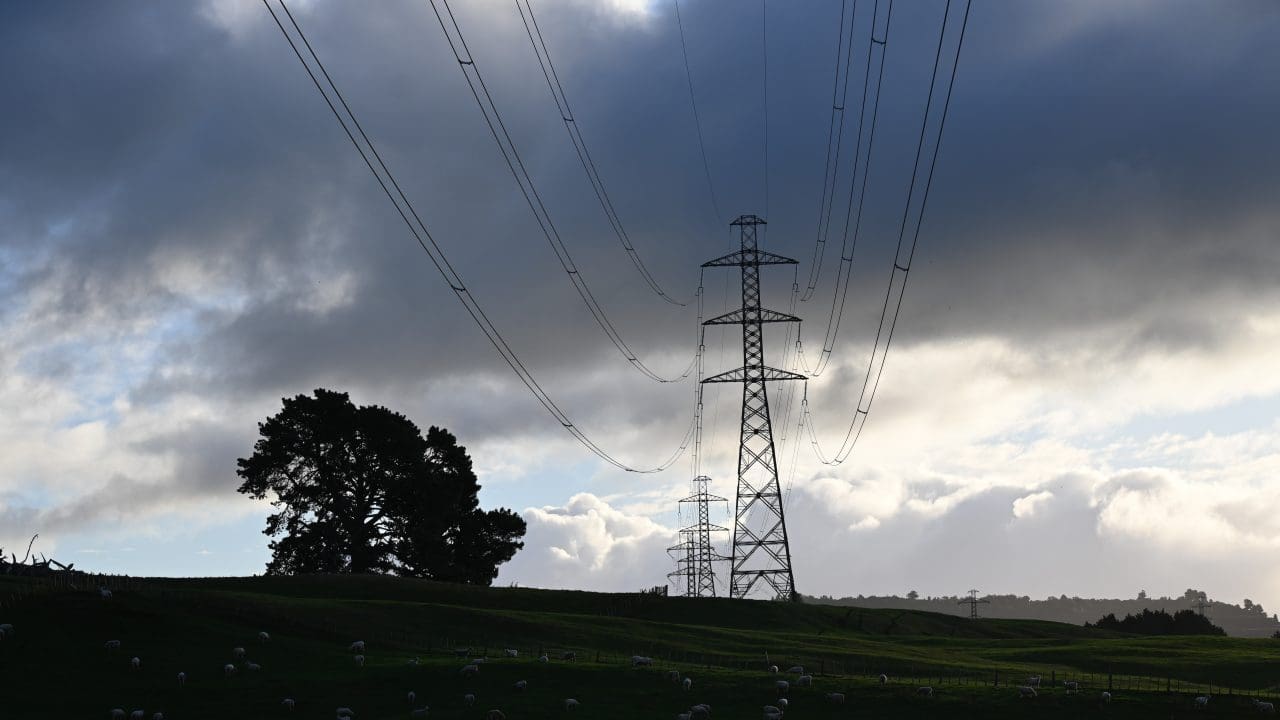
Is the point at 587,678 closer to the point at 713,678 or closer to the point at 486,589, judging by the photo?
the point at 713,678

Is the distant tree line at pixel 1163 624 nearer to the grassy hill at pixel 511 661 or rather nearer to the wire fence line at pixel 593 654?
the grassy hill at pixel 511 661

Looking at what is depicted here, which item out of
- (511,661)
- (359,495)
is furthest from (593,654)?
(359,495)

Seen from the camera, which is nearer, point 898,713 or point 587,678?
point 898,713

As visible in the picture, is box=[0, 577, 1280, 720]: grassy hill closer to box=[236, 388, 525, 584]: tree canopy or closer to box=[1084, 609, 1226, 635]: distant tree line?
box=[236, 388, 525, 584]: tree canopy

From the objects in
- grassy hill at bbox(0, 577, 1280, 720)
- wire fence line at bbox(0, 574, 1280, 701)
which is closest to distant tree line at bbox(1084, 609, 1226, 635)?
grassy hill at bbox(0, 577, 1280, 720)

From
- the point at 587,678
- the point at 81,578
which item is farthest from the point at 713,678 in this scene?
the point at 81,578

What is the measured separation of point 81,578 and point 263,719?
29250 millimetres

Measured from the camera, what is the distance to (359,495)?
124188mm

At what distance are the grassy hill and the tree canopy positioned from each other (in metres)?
22.7

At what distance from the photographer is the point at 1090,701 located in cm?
5153

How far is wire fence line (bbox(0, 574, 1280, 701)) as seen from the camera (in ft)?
200

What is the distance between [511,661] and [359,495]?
226 ft

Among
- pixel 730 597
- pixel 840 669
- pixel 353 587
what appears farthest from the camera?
pixel 730 597

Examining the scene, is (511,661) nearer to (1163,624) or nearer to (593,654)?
(593,654)
